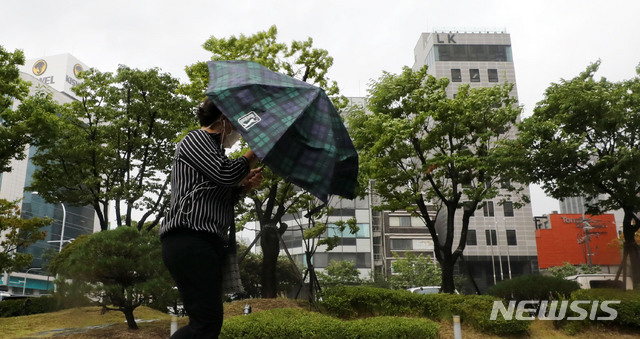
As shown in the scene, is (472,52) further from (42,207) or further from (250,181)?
(42,207)

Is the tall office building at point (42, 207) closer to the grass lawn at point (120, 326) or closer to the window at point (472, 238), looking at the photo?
the grass lawn at point (120, 326)

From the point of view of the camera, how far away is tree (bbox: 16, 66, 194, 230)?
51.7ft

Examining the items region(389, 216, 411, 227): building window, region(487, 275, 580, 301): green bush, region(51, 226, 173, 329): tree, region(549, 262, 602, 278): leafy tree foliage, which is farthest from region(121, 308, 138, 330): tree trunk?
region(389, 216, 411, 227): building window

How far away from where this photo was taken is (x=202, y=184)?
222 centimetres

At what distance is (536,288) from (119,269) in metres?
10.7

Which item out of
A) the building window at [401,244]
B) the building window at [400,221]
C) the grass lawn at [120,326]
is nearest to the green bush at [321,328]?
the grass lawn at [120,326]

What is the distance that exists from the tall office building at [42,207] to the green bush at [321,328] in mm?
40954

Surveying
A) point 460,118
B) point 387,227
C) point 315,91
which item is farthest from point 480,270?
point 315,91

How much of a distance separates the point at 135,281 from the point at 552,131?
38.3 feet

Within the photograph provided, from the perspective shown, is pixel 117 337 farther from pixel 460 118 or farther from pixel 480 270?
pixel 480 270

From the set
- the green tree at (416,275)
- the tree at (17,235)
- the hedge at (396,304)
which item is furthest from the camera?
the green tree at (416,275)

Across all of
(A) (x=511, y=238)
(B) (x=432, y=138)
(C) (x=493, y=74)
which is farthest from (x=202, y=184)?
(C) (x=493, y=74)

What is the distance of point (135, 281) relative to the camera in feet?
31.0

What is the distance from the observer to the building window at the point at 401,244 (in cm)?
5430
